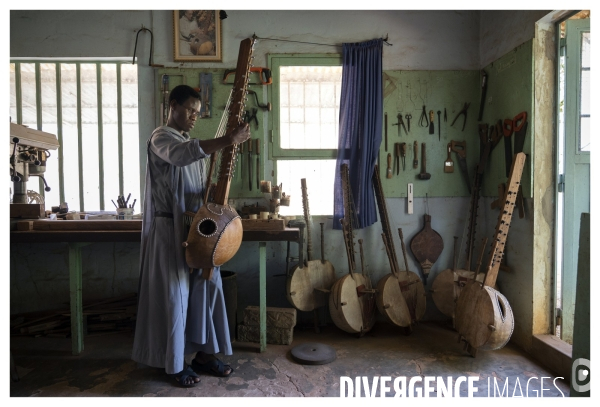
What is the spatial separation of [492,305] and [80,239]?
3.35 metres

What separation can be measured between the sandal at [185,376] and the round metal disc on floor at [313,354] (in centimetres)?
84

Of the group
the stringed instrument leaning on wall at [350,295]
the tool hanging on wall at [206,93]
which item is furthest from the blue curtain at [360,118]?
the tool hanging on wall at [206,93]

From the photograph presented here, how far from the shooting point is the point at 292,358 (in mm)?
3205

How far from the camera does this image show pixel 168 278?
2588 millimetres

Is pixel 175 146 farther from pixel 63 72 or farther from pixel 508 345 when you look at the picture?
pixel 508 345

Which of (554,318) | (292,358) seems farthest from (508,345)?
(292,358)

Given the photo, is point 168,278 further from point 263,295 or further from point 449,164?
point 449,164

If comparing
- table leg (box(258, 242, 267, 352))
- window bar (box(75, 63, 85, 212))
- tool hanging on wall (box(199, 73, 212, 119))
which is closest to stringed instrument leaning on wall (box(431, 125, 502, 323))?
table leg (box(258, 242, 267, 352))

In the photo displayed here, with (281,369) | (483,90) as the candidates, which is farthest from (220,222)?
(483,90)

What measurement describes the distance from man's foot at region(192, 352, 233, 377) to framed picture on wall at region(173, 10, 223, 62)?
9.45 ft

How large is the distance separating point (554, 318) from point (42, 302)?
16.3 feet

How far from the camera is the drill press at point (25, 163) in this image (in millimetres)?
3092

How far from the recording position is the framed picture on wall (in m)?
3.97


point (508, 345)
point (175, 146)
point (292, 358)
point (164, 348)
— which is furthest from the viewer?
point (508, 345)
